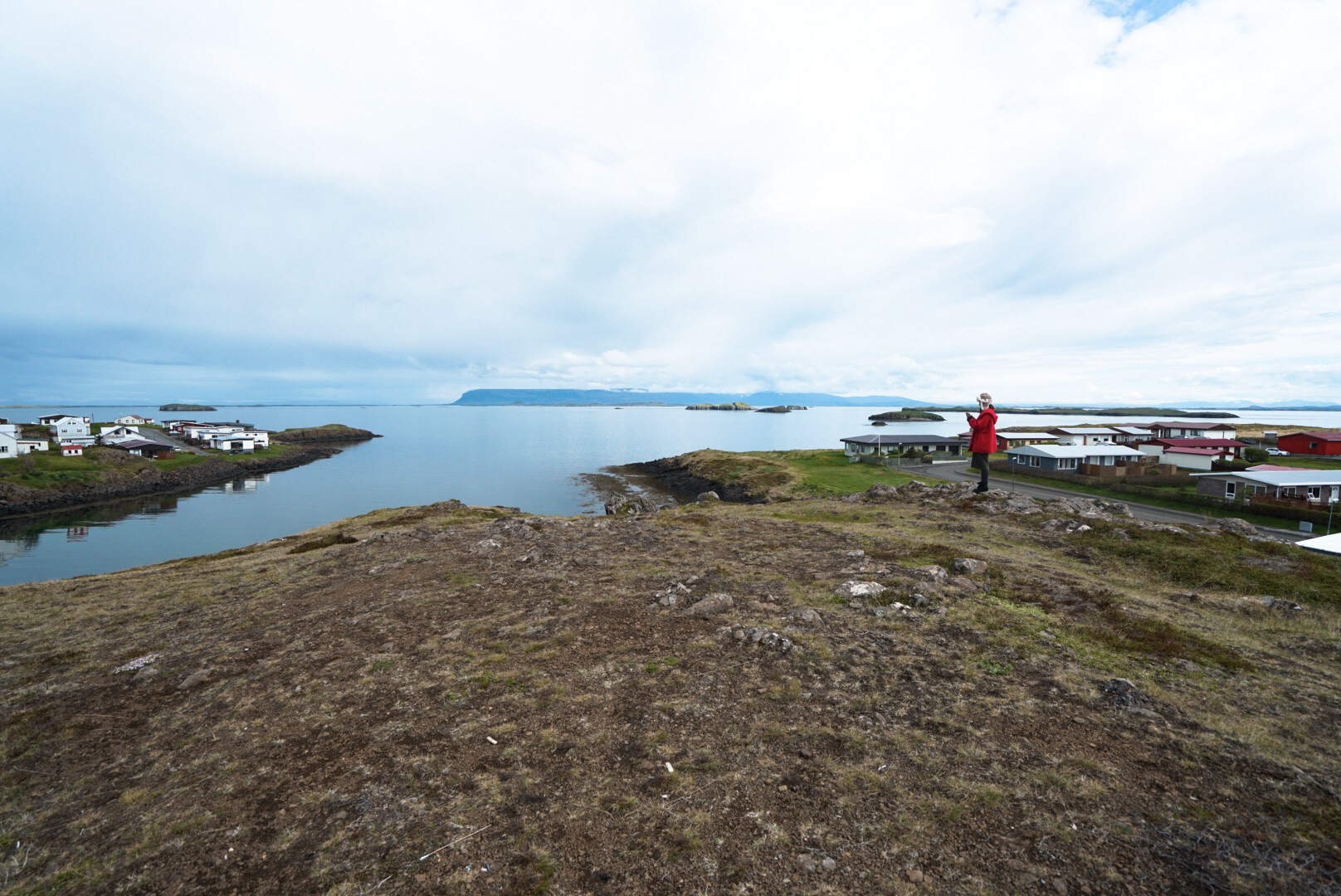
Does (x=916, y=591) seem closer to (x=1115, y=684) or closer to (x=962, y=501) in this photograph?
(x=1115, y=684)

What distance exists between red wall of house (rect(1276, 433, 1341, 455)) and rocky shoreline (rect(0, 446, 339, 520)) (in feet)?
534

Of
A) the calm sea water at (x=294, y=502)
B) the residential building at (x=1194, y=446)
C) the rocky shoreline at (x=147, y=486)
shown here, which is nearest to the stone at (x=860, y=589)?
the calm sea water at (x=294, y=502)

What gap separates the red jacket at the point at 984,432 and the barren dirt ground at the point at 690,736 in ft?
23.7

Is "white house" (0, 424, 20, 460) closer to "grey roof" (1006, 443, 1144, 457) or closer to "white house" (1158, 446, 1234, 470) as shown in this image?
"grey roof" (1006, 443, 1144, 457)

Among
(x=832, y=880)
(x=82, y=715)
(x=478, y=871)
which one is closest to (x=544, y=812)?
(x=478, y=871)

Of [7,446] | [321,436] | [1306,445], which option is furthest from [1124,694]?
[321,436]

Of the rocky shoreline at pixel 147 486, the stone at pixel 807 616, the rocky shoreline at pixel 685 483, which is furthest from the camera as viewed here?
the rocky shoreline at pixel 147 486

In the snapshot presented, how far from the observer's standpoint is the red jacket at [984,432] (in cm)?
2153

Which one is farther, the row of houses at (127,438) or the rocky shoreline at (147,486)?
the row of houses at (127,438)

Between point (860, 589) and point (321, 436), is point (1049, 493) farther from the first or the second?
point (321, 436)

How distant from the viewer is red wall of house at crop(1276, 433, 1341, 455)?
6806 cm

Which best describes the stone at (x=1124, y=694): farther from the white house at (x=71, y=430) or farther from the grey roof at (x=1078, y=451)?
the white house at (x=71, y=430)

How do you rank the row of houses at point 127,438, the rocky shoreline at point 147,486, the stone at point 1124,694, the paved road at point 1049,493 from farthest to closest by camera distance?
the row of houses at point 127,438 → the rocky shoreline at point 147,486 → the paved road at point 1049,493 → the stone at point 1124,694

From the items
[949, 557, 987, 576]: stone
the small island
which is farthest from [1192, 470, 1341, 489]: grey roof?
the small island
